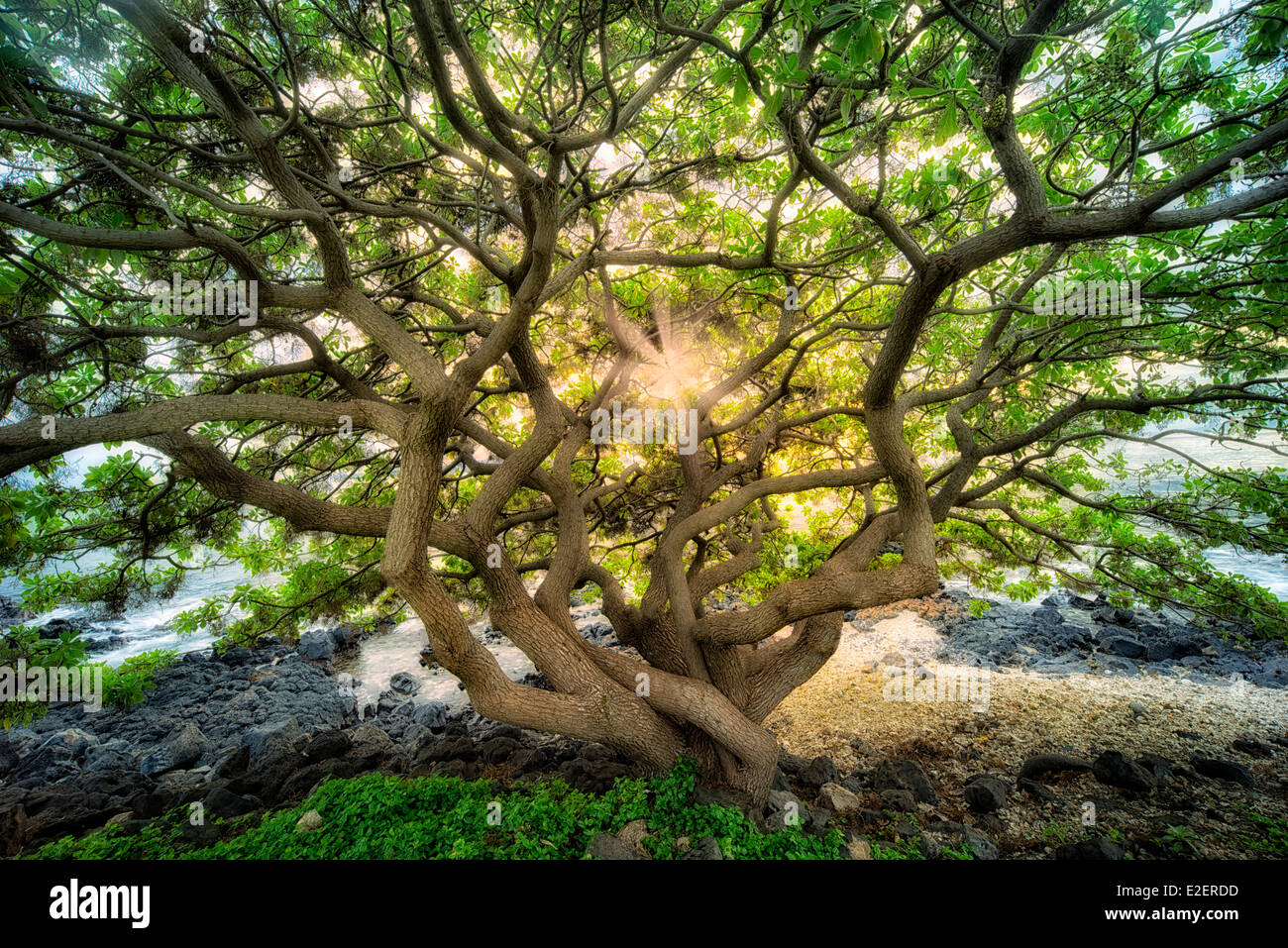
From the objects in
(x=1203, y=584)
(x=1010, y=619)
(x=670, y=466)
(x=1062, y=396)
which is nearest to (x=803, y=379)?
(x=670, y=466)

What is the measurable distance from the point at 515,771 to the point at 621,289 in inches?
236

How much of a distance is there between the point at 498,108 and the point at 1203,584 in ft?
26.1

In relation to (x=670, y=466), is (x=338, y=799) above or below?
below

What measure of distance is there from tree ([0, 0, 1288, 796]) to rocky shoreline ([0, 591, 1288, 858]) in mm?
1412

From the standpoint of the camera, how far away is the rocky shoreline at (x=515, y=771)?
449 centimetres

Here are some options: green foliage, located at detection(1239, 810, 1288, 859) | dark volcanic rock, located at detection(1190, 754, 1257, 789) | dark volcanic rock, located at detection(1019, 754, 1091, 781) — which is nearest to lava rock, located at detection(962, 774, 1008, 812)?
dark volcanic rock, located at detection(1019, 754, 1091, 781)

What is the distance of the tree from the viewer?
110 inches

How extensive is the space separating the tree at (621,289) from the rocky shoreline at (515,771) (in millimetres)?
1412

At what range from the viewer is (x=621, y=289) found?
6.20 m

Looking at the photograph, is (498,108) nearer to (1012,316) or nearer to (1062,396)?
(1012,316)

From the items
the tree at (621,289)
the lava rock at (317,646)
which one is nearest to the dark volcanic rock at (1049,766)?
the tree at (621,289)

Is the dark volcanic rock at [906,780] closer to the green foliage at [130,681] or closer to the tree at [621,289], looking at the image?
the tree at [621,289]

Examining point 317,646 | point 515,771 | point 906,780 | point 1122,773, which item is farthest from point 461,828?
point 317,646

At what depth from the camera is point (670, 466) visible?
703 cm
